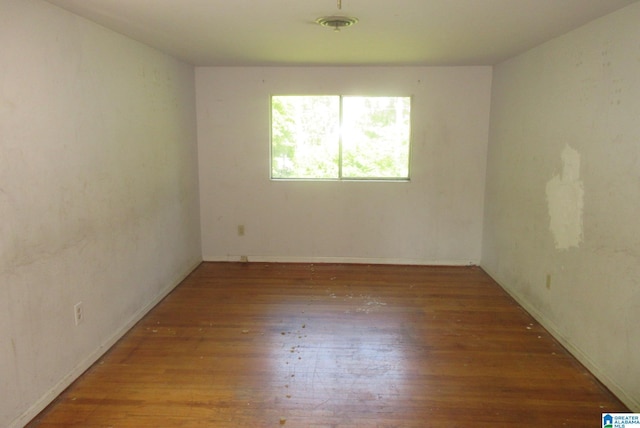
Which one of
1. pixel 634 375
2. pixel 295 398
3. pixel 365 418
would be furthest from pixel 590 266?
pixel 295 398

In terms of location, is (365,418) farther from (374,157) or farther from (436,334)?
(374,157)

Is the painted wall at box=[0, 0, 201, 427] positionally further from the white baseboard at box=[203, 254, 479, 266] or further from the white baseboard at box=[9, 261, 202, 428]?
the white baseboard at box=[203, 254, 479, 266]

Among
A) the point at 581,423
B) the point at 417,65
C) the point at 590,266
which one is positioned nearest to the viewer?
the point at 581,423

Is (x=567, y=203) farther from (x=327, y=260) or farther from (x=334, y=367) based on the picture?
(x=327, y=260)

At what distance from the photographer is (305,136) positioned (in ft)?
16.4

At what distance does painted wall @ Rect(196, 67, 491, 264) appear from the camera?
4.82 meters

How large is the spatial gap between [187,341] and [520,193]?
3.08 m

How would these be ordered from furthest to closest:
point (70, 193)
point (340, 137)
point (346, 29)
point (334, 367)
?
1. point (340, 137)
2. point (346, 29)
3. point (334, 367)
4. point (70, 193)

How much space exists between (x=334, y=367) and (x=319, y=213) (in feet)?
8.08

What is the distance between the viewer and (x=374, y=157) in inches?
197

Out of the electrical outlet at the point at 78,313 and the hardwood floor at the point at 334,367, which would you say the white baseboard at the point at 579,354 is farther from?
the electrical outlet at the point at 78,313

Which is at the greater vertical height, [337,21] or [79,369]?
[337,21]

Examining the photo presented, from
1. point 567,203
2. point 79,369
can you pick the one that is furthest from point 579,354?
point 79,369

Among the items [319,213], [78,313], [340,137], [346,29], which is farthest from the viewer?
[319,213]
